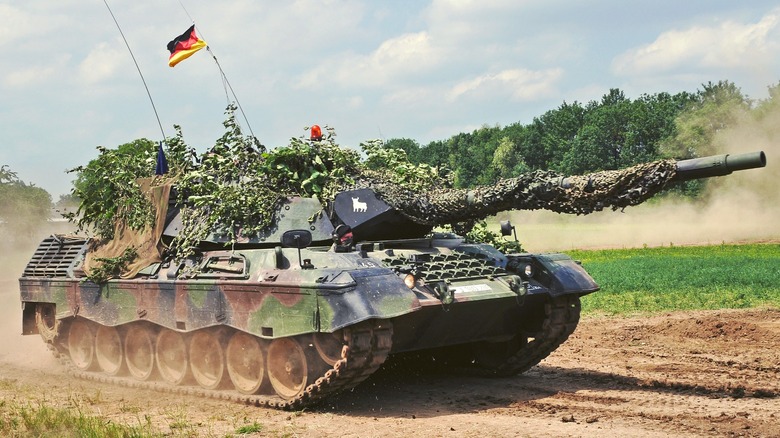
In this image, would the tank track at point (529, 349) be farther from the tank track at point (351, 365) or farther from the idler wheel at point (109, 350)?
the idler wheel at point (109, 350)

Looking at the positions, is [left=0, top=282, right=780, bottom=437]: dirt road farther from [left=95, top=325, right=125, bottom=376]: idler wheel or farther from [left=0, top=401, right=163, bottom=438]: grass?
[left=0, top=401, right=163, bottom=438]: grass

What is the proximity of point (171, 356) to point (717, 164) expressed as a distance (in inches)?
335

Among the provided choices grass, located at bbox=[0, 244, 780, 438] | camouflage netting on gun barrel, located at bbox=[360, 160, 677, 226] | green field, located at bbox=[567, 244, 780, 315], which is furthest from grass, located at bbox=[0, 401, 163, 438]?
green field, located at bbox=[567, 244, 780, 315]

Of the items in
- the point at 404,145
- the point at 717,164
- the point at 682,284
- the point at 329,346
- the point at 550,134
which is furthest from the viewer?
the point at 550,134

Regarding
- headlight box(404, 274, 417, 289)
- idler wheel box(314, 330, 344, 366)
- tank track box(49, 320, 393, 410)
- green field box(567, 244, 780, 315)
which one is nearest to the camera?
tank track box(49, 320, 393, 410)

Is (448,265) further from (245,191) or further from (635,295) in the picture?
(635,295)

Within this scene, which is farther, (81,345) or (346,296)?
(81,345)

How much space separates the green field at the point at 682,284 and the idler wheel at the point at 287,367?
11324mm

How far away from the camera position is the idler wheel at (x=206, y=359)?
13383mm

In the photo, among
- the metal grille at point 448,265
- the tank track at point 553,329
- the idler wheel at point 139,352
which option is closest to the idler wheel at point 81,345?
the idler wheel at point 139,352

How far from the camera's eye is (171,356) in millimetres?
14281

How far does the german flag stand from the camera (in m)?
16.9

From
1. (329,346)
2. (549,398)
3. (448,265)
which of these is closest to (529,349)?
(549,398)

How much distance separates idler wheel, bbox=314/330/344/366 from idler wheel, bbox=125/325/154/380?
13.2 ft
